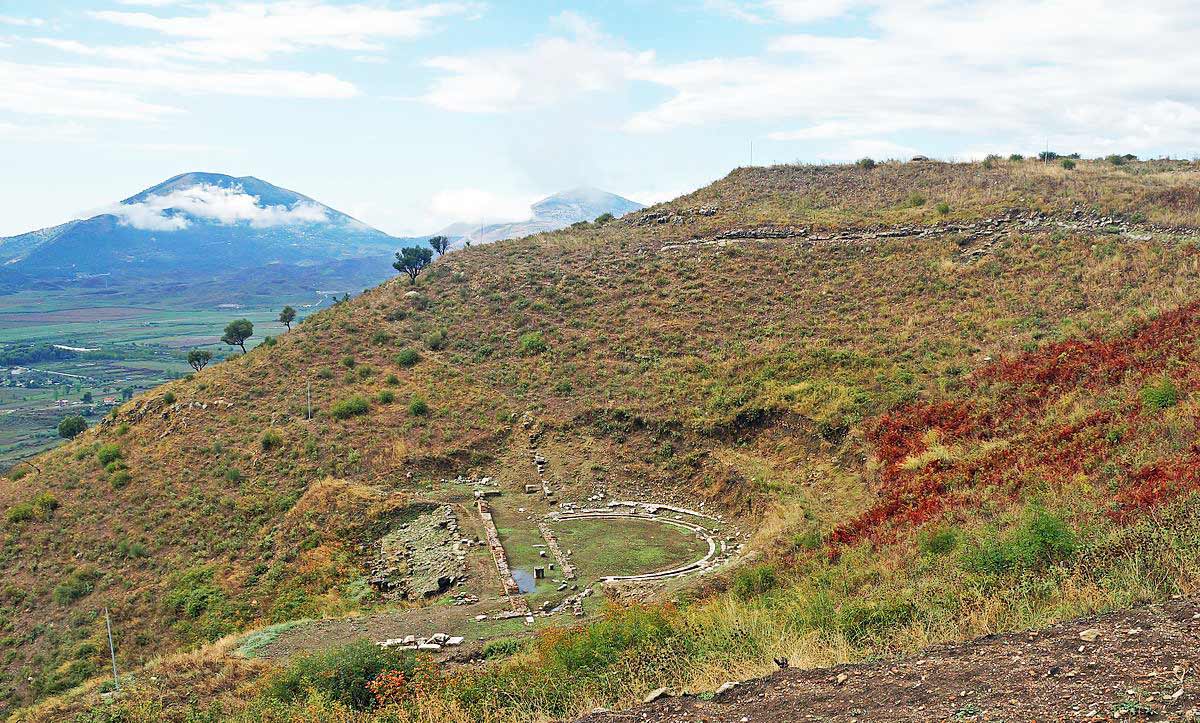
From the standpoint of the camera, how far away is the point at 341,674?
43.9ft

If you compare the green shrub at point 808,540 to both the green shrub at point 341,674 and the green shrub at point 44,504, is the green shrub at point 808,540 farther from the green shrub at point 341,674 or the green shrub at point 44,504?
the green shrub at point 44,504

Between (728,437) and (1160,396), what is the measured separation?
45.5 feet

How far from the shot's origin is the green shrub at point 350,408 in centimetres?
3347

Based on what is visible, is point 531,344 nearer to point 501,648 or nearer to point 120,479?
point 120,479

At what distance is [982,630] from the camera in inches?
400

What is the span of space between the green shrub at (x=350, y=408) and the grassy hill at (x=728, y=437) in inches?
5.9

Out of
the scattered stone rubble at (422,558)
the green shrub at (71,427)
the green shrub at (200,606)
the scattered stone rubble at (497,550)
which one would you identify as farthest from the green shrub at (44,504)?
the green shrub at (71,427)

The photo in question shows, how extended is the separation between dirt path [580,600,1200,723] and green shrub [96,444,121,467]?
3209 cm

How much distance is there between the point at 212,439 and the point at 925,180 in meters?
45.8

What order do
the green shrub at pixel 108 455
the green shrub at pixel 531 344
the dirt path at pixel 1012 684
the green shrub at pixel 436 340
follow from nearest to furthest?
the dirt path at pixel 1012 684, the green shrub at pixel 108 455, the green shrub at pixel 531 344, the green shrub at pixel 436 340

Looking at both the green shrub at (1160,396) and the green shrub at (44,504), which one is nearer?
the green shrub at (1160,396)

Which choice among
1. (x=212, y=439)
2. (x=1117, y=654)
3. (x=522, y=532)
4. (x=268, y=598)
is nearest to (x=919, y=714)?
(x=1117, y=654)

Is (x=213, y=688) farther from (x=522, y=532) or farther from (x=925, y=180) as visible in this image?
(x=925, y=180)

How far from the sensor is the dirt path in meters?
7.34
